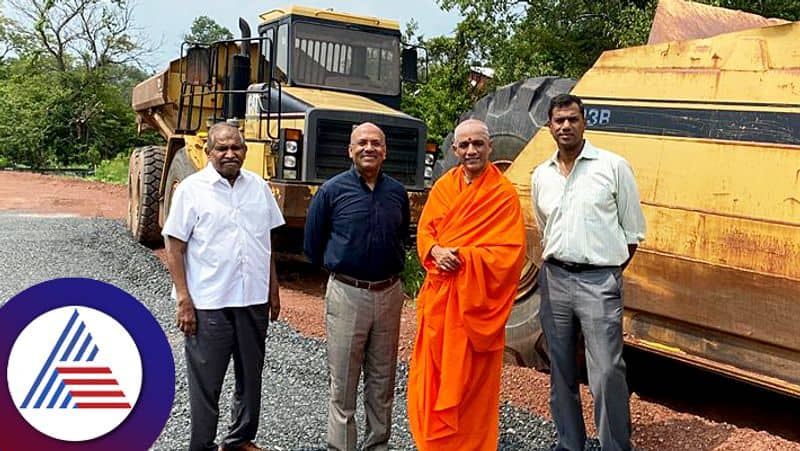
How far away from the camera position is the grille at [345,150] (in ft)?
27.0

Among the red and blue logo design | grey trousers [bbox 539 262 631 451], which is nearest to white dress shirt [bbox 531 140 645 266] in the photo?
grey trousers [bbox 539 262 631 451]

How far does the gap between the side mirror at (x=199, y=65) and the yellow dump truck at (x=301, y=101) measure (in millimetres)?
13

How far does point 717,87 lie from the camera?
177 inches

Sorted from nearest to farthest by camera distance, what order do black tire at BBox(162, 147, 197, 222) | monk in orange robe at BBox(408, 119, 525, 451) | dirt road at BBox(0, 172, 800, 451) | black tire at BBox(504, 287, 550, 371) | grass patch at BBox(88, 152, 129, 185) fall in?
monk in orange robe at BBox(408, 119, 525, 451) → dirt road at BBox(0, 172, 800, 451) → black tire at BBox(504, 287, 550, 371) → black tire at BBox(162, 147, 197, 222) → grass patch at BBox(88, 152, 129, 185)

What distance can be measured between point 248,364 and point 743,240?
8.47 ft

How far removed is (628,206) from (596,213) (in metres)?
0.17

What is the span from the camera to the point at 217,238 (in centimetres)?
387

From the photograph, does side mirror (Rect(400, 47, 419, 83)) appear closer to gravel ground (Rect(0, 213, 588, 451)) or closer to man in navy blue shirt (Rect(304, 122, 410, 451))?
gravel ground (Rect(0, 213, 588, 451))

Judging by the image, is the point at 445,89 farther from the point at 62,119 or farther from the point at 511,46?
the point at 62,119

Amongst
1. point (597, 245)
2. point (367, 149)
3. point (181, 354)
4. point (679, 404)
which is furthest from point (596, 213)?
point (181, 354)

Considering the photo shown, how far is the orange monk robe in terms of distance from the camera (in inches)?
150

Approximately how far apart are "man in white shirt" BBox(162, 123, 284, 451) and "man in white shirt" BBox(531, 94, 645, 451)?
1.45 m

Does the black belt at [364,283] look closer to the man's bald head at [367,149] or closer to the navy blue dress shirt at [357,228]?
the navy blue dress shirt at [357,228]

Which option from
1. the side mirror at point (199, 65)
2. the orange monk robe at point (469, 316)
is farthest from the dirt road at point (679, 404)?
the side mirror at point (199, 65)
